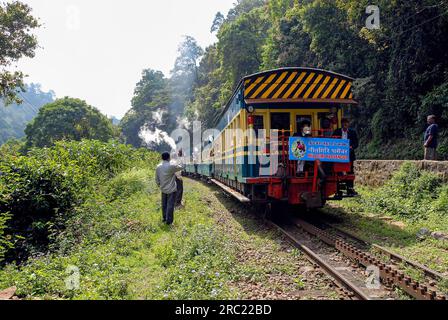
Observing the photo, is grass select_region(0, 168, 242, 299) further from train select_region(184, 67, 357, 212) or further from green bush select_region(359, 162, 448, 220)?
green bush select_region(359, 162, 448, 220)

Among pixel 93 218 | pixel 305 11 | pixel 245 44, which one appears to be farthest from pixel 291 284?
pixel 245 44

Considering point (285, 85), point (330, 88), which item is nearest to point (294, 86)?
point (285, 85)

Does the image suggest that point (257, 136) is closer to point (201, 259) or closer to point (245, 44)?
point (201, 259)

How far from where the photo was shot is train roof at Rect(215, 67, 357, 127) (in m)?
8.96

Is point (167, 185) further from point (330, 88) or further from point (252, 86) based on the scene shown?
point (330, 88)

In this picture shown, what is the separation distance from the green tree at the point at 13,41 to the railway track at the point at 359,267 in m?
14.8

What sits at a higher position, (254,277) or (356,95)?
(356,95)

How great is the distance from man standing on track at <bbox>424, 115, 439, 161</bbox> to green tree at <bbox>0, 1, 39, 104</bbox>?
15705 millimetres

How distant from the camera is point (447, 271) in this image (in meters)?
5.39

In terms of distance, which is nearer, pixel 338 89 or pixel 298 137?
pixel 298 137

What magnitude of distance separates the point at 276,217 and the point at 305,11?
49.7 ft

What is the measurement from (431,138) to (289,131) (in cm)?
414

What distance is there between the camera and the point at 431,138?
10461 mm

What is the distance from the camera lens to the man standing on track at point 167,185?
8820mm
